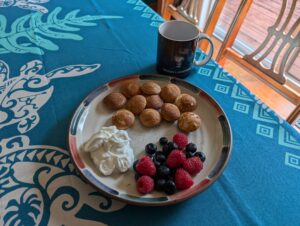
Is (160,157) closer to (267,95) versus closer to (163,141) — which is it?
(163,141)

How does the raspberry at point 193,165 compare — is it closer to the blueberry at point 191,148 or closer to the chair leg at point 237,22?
the blueberry at point 191,148

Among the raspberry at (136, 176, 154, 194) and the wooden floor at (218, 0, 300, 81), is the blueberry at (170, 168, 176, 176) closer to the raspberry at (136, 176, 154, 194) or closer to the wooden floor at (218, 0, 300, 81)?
the raspberry at (136, 176, 154, 194)

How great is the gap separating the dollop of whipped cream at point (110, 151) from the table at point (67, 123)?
0.19 ft

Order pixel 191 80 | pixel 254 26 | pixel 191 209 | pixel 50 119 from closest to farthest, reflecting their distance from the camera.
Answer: pixel 191 209, pixel 50 119, pixel 191 80, pixel 254 26

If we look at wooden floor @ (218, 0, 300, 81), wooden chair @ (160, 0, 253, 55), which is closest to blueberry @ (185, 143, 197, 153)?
wooden chair @ (160, 0, 253, 55)

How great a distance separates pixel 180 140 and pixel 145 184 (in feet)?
0.42

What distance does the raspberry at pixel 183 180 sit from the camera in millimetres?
471

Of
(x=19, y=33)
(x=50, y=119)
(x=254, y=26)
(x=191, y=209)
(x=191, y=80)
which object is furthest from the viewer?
(x=254, y=26)

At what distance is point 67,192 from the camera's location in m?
0.50

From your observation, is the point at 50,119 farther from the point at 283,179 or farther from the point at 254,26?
the point at 254,26

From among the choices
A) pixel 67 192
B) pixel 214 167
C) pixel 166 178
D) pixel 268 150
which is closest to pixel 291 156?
pixel 268 150

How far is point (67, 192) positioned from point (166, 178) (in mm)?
194

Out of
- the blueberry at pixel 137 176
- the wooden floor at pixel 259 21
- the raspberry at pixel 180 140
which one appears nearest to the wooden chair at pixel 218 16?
the raspberry at pixel 180 140

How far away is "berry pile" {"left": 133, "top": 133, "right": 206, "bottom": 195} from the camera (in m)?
0.47
